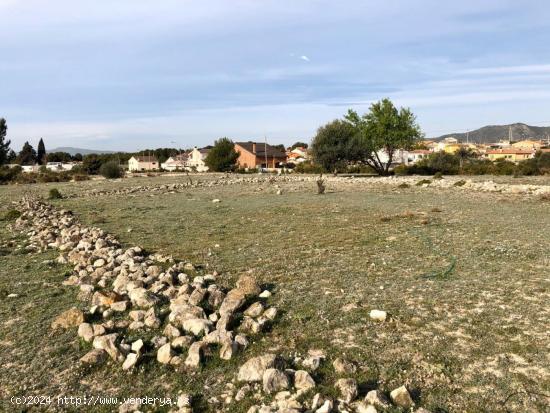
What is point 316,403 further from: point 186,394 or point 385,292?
point 385,292

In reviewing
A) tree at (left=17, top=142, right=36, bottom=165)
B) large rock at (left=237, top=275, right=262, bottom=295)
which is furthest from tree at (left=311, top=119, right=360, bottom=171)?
tree at (left=17, top=142, right=36, bottom=165)

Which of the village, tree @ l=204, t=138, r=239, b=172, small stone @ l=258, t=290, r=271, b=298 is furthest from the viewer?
the village

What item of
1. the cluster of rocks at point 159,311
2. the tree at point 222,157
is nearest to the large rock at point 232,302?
the cluster of rocks at point 159,311

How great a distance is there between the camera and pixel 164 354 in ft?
17.0

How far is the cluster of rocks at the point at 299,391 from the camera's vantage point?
407 centimetres

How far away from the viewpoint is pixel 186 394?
14.6ft

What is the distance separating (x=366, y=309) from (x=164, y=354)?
2.85m

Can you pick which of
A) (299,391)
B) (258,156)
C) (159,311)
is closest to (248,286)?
(159,311)

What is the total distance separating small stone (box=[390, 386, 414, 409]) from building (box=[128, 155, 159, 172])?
115920mm

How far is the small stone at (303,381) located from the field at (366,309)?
16 cm

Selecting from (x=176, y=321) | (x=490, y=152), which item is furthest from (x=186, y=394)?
(x=490, y=152)

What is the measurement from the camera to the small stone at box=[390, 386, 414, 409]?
4.14 metres

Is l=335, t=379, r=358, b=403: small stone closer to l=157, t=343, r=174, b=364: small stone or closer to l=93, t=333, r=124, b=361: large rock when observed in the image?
l=157, t=343, r=174, b=364: small stone

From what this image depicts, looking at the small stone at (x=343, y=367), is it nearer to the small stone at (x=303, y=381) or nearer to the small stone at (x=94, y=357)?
the small stone at (x=303, y=381)
